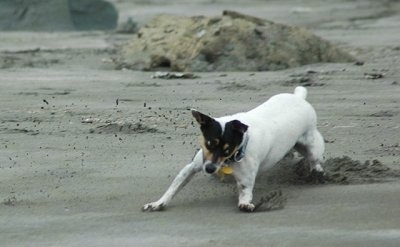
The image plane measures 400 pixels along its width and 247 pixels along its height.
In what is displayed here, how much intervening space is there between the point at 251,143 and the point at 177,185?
0.44 meters

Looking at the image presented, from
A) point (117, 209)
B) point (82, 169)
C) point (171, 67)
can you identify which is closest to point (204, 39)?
point (171, 67)

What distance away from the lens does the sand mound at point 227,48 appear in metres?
10.7

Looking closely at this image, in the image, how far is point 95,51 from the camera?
1305 centimetres

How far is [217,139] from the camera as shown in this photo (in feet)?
17.6

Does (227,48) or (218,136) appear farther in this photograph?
(227,48)

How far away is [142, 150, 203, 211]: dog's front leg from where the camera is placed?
5555mm

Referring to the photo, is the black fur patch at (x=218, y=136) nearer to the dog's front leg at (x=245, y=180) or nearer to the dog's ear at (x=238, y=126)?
the dog's ear at (x=238, y=126)

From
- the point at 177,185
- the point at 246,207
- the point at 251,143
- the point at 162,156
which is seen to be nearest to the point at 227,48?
the point at 162,156

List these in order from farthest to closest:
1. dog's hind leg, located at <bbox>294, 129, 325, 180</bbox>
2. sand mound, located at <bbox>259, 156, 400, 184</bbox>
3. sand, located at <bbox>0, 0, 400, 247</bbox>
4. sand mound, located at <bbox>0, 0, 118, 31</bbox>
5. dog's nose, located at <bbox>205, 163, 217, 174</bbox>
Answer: sand mound, located at <bbox>0, 0, 118, 31</bbox> → dog's hind leg, located at <bbox>294, 129, 325, 180</bbox> → sand mound, located at <bbox>259, 156, 400, 184</bbox> → dog's nose, located at <bbox>205, 163, 217, 174</bbox> → sand, located at <bbox>0, 0, 400, 247</bbox>

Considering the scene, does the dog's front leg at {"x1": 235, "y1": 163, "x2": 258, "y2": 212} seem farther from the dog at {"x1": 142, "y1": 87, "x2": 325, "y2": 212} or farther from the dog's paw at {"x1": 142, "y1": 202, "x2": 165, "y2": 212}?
the dog's paw at {"x1": 142, "y1": 202, "x2": 165, "y2": 212}

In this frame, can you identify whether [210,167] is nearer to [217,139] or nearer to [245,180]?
[217,139]

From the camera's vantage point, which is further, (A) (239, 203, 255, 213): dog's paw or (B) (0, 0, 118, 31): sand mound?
(B) (0, 0, 118, 31): sand mound

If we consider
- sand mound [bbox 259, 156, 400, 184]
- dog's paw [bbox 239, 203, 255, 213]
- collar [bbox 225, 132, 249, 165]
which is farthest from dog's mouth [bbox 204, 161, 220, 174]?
sand mound [bbox 259, 156, 400, 184]

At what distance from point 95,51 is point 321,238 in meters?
8.39
